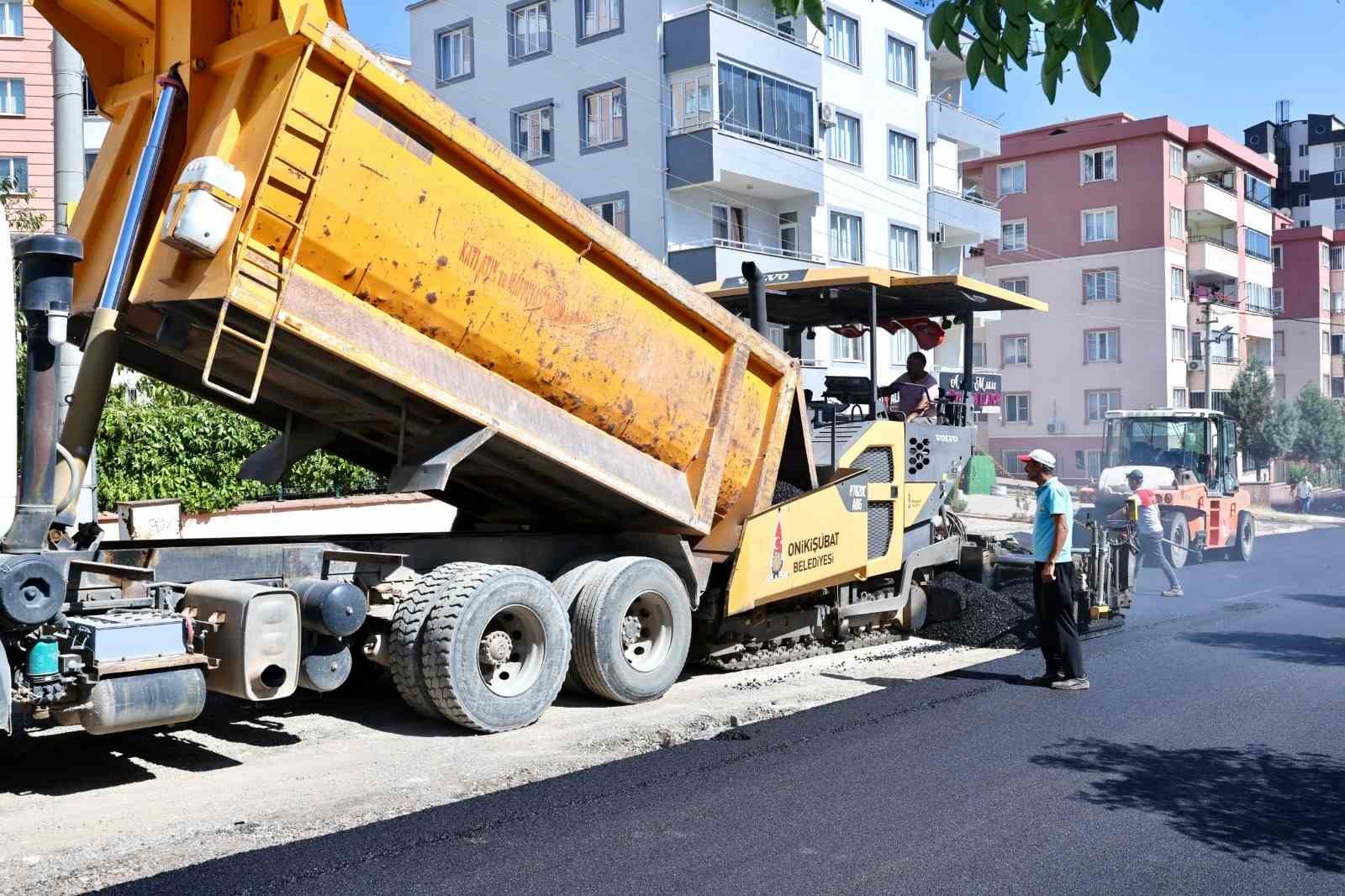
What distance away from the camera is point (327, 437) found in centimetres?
733

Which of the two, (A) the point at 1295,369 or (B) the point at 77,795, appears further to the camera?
(A) the point at 1295,369

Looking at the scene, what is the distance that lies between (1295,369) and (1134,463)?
4330cm

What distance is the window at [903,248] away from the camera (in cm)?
3319

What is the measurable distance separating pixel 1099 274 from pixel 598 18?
24.2 meters

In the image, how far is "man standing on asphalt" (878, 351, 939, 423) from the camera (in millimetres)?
9906

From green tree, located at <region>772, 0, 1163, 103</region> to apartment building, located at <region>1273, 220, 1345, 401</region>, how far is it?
59.1m

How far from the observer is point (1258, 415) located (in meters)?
45.8

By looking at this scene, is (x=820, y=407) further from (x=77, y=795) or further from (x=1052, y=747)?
(x=77, y=795)

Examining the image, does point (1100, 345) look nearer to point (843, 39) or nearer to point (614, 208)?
point (843, 39)

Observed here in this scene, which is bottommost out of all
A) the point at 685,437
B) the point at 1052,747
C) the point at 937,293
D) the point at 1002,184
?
the point at 1052,747

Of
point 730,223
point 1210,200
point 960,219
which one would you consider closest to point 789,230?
point 730,223

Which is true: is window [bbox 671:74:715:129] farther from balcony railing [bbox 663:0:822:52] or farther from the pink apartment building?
the pink apartment building

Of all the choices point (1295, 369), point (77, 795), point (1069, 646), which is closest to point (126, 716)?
point (77, 795)

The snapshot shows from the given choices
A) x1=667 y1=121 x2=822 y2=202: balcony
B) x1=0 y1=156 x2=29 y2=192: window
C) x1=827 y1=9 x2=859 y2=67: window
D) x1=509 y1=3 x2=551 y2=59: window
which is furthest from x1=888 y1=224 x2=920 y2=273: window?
x1=0 y1=156 x2=29 y2=192: window
